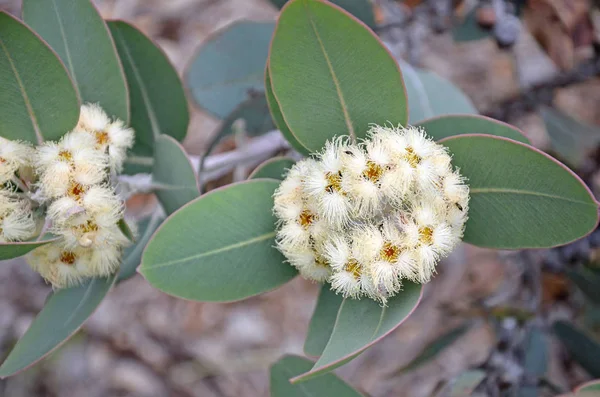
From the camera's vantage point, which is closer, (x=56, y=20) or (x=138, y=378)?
(x=56, y=20)

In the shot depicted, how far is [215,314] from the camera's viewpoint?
11.6ft

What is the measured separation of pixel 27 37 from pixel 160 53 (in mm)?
463

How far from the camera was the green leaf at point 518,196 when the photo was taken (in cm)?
102

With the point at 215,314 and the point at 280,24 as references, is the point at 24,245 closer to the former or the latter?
the point at 280,24

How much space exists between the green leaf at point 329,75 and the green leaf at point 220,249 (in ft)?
0.58

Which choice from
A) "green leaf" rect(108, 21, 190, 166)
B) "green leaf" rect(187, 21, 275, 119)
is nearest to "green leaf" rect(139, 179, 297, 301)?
"green leaf" rect(108, 21, 190, 166)

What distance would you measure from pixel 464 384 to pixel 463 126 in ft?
3.08

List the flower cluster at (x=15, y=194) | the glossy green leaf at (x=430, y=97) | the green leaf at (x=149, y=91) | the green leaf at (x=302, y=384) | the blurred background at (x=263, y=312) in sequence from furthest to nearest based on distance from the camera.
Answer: the blurred background at (x=263, y=312), the glossy green leaf at (x=430, y=97), the green leaf at (x=149, y=91), the green leaf at (x=302, y=384), the flower cluster at (x=15, y=194)

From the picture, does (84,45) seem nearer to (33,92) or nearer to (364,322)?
(33,92)

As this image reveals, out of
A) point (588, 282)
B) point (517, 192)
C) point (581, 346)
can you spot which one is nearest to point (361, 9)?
point (517, 192)

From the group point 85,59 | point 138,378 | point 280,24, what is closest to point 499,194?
point 280,24

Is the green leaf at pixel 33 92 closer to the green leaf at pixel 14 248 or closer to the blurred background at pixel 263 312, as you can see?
the green leaf at pixel 14 248

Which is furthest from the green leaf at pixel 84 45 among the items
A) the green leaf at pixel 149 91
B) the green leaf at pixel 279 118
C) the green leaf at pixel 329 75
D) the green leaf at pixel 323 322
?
the green leaf at pixel 323 322

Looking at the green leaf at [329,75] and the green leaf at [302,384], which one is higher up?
the green leaf at [329,75]
